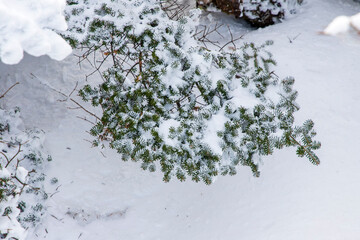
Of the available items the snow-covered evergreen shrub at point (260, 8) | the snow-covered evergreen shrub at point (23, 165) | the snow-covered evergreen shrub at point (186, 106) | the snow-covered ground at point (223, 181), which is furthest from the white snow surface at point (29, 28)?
the snow-covered evergreen shrub at point (260, 8)

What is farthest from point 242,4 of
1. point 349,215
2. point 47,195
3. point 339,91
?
point 47,195

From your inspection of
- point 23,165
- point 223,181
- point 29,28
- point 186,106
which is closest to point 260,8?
point 223,181

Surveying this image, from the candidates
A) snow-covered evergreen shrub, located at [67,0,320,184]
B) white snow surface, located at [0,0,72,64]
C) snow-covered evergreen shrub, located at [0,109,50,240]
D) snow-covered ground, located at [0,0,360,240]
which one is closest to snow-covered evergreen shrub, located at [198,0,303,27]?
snow-covered ground, located at [0,0,360,240]

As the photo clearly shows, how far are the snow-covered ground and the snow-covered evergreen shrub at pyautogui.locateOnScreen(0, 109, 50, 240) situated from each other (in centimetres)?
24

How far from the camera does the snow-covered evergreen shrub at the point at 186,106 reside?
9.89ft

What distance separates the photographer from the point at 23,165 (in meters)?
4.21

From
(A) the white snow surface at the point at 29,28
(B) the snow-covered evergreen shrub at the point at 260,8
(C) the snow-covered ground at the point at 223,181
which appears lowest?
(C) the snow-covered ground at the point at 223,181

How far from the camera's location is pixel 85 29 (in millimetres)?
3346

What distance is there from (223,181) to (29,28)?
318 cm

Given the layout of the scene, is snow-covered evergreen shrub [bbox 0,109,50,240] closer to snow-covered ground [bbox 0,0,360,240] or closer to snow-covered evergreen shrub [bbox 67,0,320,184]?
snow-covered ground [bbox 0,0,360,240]

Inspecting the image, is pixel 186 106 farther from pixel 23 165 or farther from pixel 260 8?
pixel 260 8

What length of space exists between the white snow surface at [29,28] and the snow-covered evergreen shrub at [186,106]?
1343 millimetres

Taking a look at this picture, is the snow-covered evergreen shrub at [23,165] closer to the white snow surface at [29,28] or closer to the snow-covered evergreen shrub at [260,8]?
the white snow surface at [29,28]

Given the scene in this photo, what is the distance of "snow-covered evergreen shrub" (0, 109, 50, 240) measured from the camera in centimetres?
359
